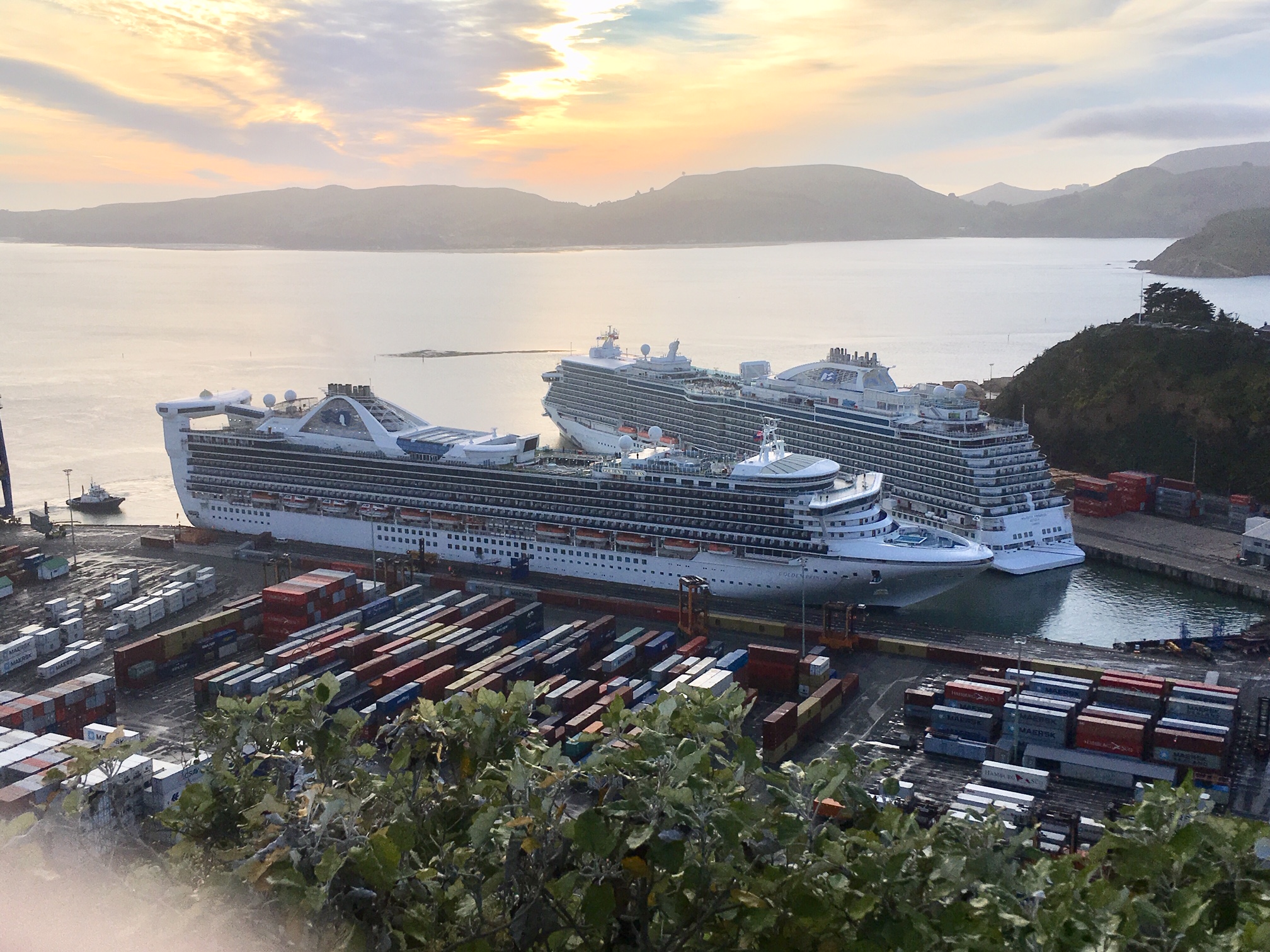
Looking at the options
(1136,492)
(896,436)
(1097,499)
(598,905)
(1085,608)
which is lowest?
(1085,608)

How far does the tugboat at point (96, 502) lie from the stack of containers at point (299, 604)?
41.1 feet

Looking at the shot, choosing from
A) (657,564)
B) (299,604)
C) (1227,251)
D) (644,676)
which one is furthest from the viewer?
(1227,251)

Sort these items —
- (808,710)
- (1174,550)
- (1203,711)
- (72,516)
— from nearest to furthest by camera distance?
(1203,711), (808,710), (1174,550), (72,516)

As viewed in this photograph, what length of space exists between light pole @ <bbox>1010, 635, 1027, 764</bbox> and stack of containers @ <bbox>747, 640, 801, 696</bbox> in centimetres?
324

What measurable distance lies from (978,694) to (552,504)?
9.69 metres

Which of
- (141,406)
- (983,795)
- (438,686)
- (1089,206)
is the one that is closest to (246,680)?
(438,686)

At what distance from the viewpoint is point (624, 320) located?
7844cm

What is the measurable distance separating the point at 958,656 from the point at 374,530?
42.0 feet

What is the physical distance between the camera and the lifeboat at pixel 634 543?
65.1ft

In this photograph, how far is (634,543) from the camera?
19.9m

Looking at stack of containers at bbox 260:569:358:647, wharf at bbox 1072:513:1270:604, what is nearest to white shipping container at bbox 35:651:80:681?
stack of containers at bbox 260:569:358:647

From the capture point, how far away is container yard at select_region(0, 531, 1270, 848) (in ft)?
42.1

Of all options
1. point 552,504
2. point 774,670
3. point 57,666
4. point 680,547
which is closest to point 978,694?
point 774,670

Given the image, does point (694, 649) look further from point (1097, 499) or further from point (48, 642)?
point (1097, 499)
